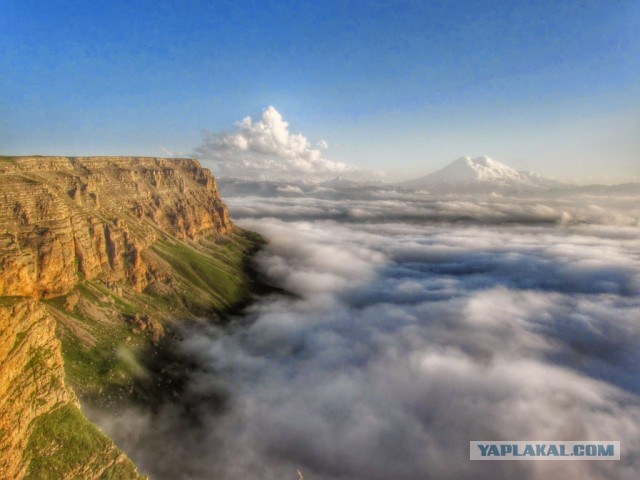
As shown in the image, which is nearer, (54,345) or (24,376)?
(24,376)

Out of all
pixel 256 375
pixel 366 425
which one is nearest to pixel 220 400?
pixel 256 375

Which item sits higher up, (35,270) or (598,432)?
(35,270)

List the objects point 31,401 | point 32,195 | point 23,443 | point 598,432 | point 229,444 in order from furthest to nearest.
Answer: point 32,195
point 598,432
point 229,444
point 31,401
point 23,443

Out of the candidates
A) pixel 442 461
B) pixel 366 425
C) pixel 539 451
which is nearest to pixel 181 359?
pixel 366 425

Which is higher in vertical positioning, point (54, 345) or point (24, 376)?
point (54, 345)

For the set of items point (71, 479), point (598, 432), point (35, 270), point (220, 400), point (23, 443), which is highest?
point (35, 270)

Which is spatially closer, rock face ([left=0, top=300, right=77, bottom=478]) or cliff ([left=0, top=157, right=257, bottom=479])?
rock face ([left=0, top=300, right=77, bottom=478])

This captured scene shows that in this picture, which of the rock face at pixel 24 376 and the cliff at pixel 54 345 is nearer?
the rock face at pixel 24 376

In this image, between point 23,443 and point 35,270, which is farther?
point 35,270

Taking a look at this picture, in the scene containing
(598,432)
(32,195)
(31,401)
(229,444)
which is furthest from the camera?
(32,195)

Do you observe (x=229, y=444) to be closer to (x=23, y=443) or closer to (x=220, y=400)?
(x=220, y=400)
